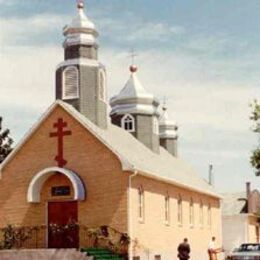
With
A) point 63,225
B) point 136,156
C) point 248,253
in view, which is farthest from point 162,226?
point 63,225

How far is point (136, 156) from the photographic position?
39.2m

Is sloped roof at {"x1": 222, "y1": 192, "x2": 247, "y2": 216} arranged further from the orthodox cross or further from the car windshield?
the orthodox cross

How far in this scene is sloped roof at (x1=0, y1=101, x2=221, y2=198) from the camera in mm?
36594

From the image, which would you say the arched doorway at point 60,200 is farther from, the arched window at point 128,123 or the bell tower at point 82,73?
the arched window at point 128,123

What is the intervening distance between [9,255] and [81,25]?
12791 millimetres

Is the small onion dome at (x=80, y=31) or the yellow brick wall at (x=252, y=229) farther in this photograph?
the yellow brick wall at (x=252, y=229)

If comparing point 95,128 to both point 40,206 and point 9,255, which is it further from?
point 9,255

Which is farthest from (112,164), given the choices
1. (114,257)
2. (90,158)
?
(114,257)

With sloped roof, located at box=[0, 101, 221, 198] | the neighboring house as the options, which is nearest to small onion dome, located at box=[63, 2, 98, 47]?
sloped roof, located at box=[0, 101, 221, 198]

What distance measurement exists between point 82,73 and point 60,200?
6672mm

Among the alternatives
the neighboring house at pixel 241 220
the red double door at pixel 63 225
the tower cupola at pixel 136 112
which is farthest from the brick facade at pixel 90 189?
the neighboring house at pixel 241 220

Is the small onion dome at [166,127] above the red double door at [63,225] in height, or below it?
above

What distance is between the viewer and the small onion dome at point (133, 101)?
1844 inches

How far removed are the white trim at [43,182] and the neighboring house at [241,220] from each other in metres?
30.2
